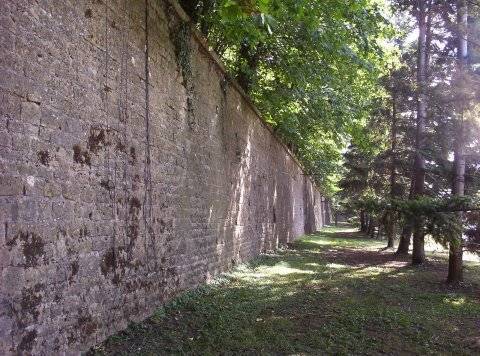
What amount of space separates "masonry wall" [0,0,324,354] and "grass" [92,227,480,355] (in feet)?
1.50

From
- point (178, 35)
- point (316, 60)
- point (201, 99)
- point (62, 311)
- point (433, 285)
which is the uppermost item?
point (316, 60)

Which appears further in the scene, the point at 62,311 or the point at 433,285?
the point at 433,285

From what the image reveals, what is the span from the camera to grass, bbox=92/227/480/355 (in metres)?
5.88

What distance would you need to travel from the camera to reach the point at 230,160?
11656 mm

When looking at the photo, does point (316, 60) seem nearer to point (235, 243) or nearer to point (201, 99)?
point (201, 99)

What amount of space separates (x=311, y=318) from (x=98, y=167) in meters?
4.04

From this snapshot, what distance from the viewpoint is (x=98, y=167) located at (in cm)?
543

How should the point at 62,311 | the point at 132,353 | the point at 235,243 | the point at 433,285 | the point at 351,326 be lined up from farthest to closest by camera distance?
the point at 235,243 → the point at 433,285 → the point at 351,326 → the point at 132,353 → the point at 62,311

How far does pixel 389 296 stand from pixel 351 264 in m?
5.45

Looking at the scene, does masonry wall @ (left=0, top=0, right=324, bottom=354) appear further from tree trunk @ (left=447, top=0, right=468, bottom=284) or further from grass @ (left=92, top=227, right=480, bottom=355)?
tree trunk @ (left=447, top=0, right=468, bottom=284)

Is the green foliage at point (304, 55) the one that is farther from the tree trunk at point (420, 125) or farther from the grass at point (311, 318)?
the grass at point (311, 318)

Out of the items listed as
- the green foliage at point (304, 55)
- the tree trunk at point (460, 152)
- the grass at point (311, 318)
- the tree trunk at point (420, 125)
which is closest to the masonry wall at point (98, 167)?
the grass at point (311, 318)

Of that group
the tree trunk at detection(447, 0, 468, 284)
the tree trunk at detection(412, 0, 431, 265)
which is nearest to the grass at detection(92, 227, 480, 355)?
the tree trunk at detection(447, 0, 468, 284)

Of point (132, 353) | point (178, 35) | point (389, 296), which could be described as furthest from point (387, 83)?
point (132, 353)
